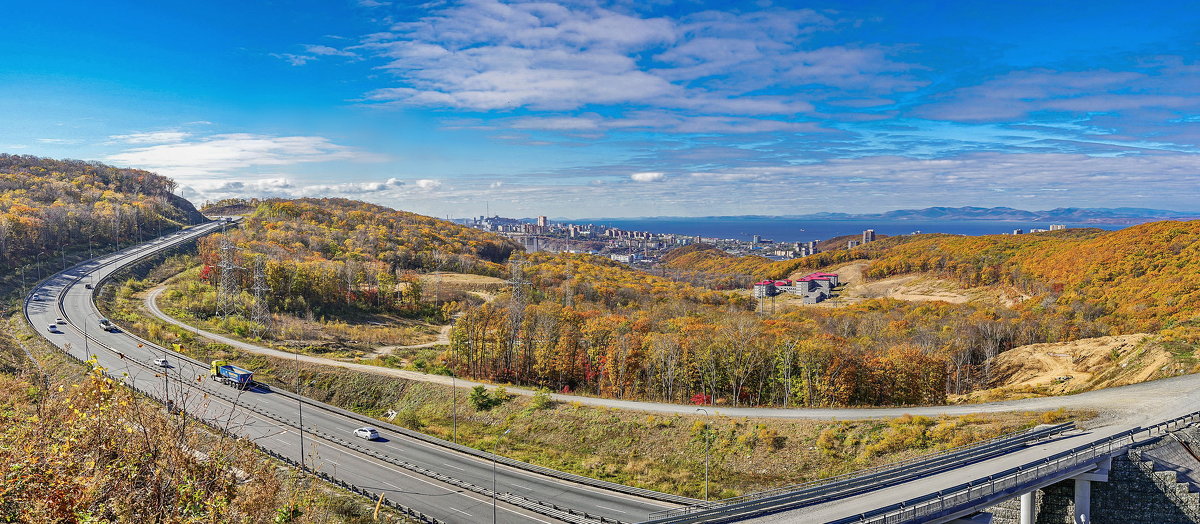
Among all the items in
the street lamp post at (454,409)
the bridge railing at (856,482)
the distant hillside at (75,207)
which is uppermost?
the distant hillside at (75,207)

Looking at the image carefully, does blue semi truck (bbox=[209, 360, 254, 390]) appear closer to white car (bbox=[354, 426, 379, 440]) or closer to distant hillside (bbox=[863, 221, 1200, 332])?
white car (bbox=[354, 426, 379, 440])

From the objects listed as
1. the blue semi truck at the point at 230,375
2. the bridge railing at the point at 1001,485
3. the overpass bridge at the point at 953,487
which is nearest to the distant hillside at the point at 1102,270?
the overpass bridge at the point at 953,487

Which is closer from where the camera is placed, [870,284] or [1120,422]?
[1120,422]

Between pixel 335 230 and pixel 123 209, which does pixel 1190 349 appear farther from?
pixel 123 209

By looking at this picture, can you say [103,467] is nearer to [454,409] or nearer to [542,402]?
[454,409]

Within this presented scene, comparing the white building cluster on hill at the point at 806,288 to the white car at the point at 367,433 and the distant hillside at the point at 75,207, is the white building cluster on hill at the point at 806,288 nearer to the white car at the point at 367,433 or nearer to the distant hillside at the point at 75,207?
the white car at the point at 367,433

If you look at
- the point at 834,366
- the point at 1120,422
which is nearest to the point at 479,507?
the point at 834,366

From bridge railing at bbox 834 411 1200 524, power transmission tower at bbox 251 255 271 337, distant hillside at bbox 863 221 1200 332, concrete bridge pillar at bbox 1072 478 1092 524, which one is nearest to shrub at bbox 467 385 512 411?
power transmission tower at bbox 251 255 271 337
